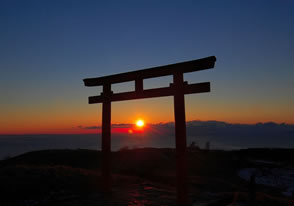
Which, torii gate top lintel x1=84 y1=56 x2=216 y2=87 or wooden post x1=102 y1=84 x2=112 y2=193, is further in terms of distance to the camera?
wooden post x1=102 y1=84 x2=112 y2=193

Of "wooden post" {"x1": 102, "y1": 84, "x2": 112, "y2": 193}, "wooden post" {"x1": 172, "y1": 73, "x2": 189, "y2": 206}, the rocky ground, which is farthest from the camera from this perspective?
"wooden post" {"x1": 102, "y1": 84, "x2": 112, "y2": 193}

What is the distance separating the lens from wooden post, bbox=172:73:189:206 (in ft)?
19.5

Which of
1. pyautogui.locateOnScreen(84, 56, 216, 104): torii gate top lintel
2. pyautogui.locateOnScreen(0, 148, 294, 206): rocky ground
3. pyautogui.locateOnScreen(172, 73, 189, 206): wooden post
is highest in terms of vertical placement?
pyautogui.locateOnScreen(84, 56, 216, 104): torii gate top lintel

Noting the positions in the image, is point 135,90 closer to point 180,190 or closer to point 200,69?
point 200,69

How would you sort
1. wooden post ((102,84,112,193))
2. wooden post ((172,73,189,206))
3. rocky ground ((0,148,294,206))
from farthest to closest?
wooden post ((102,84,112,193)) → rocky ground ((0,148,294,206)) → wooden post ((172,73,189,206))

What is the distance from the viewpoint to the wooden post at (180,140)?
5930 millimetres

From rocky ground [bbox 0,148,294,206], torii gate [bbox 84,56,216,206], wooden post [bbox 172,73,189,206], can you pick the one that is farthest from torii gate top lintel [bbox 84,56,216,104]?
rocky ground [bbox 0,148,294,206]

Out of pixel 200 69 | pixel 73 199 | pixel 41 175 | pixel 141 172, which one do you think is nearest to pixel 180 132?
pixel 200 69

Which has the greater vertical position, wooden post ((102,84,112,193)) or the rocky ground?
wooden post ((102,84,112,193))

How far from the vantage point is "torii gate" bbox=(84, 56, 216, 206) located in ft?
19.5

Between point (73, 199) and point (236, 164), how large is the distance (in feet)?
63.4

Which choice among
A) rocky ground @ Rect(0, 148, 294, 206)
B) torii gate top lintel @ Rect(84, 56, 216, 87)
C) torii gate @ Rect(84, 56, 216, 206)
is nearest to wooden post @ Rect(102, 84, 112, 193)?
torii gate @ Rect(84, 56, 216, 206)

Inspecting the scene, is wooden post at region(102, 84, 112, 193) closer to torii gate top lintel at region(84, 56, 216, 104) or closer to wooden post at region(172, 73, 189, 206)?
torii gate top lintel at region(84, 56, 216, 104)

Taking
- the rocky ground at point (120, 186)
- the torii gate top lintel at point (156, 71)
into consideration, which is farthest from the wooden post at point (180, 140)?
the rocky ground at point (120, 186)
